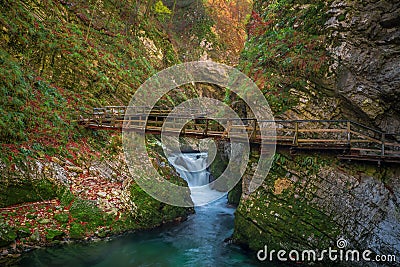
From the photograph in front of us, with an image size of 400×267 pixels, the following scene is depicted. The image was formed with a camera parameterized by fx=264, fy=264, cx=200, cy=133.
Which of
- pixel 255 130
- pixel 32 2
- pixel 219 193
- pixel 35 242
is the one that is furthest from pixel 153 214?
pixel 32 2

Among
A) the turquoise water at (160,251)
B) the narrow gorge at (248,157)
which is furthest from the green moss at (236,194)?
the turquoise water at (160,251)

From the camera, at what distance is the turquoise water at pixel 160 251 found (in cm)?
902

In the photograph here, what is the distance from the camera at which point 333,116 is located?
34.1 feet

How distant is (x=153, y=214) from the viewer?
1241 centimetres

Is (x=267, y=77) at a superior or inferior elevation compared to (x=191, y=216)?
superior

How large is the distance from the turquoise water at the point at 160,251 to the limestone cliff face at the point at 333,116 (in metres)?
1.09

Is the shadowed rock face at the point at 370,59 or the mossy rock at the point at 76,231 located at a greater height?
the shadowed rock face at the point at 370,59

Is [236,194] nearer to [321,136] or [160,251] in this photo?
[160,251]

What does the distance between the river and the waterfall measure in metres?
2.82

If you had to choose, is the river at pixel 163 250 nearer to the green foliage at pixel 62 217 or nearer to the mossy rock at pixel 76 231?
the mossy rock at pixel 76 231

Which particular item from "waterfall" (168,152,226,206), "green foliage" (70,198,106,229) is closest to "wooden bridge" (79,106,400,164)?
"green foliage" (70,198,106,229)

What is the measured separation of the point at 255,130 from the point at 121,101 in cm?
1075

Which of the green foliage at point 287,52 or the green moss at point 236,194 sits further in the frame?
the green moss at point 236,194

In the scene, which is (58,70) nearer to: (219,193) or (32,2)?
(32,2)
